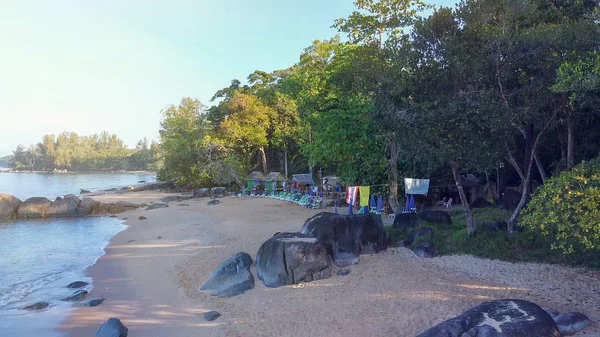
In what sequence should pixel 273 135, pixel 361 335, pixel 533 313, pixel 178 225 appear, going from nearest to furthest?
pixel 533 313 < pixel 361 335 < pixel 178 225 < pixel 273 135

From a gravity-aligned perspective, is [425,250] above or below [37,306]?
above

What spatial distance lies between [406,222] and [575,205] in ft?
28.5

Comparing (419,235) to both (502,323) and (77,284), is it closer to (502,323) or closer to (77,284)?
(502,323)

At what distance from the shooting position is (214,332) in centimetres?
920

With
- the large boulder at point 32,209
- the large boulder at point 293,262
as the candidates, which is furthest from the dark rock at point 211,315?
the large boulder at point 32,209

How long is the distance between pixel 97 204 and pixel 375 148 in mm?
24273

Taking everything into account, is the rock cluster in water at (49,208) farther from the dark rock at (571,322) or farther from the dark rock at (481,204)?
the dark rock at (571,322)

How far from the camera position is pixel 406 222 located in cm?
1554

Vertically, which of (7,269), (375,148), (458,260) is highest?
(375,148)

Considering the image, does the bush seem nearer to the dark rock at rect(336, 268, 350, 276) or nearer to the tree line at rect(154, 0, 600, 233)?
the tree line at rect(154, 0, 600, 233)

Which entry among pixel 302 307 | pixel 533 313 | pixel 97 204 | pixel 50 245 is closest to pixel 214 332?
pixel 302 307

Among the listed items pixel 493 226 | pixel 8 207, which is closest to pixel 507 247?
pixel 493 226

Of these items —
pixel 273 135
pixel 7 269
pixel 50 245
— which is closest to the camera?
pixel 7 269

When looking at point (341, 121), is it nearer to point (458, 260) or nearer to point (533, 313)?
point (458, 260)
